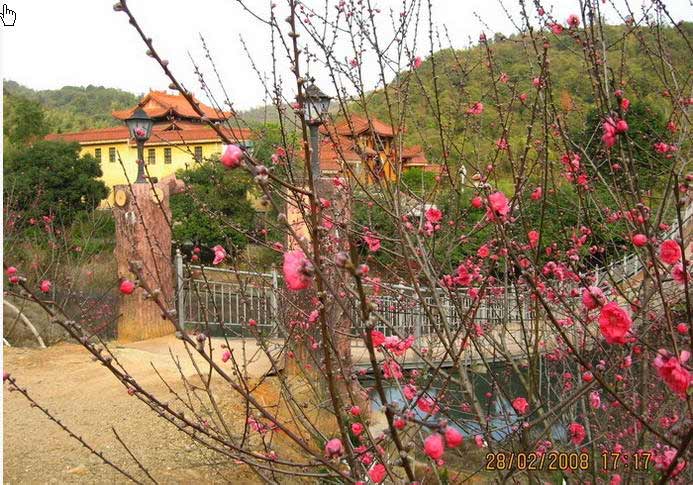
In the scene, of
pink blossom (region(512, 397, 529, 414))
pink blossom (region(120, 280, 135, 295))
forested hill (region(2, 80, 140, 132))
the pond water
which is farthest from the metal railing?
forested hill (region(2, 80, 140, 132))

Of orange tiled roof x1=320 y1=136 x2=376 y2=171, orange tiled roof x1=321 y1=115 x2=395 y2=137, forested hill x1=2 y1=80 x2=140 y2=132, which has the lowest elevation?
orange tiled roof x1=320 y1=136 x2=376 y2=171

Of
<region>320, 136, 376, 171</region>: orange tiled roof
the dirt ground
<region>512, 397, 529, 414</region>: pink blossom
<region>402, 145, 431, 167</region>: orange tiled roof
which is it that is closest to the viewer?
<region>512, 397, 529, 414</region>: pink blossom

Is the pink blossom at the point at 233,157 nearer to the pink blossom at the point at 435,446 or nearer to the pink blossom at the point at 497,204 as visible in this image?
the pink blossom at the point at 435,446

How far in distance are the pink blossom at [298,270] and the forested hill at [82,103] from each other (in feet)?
164

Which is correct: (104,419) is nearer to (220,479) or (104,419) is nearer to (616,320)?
(220,479)

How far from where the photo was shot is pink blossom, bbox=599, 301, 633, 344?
1.16m

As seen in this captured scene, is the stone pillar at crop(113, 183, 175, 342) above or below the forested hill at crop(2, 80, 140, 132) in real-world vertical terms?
below

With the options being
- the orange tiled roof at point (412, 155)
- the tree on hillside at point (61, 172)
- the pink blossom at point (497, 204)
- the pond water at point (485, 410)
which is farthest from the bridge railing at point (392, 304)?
the tree on hillside at point (61, 172)

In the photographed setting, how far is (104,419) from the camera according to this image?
16.0ft

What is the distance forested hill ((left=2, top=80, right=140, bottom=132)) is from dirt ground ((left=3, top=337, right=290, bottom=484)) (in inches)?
1750

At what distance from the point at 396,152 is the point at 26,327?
779 centimetres

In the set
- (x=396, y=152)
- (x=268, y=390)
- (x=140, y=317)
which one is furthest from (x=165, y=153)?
(x=396, y=152)

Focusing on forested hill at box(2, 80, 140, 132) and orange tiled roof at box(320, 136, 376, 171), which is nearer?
orange tiled roof at box(320, 136, 376, 171)

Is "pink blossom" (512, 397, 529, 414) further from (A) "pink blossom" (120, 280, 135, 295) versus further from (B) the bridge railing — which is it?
(A) "pink blossom" (120, 280, 135, 295)
